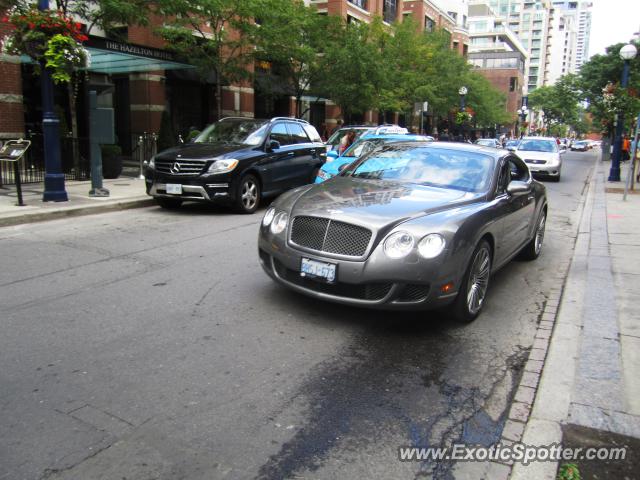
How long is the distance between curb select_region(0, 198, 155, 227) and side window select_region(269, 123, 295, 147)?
287 centimetres

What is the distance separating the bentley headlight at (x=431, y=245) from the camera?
14.5ft

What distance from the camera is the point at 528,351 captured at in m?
4.57

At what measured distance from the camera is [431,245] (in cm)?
446

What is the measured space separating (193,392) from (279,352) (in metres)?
0.85

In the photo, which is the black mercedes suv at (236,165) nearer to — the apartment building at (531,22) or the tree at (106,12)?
the tree at (106,12)

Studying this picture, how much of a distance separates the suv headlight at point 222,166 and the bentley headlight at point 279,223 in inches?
195

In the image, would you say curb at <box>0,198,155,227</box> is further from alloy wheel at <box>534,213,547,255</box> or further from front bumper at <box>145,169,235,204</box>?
alloy wheel at <box>534,213,547,255</box>

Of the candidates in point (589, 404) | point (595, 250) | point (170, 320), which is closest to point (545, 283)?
point (595, 250)

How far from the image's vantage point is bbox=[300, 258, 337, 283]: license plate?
180 inches

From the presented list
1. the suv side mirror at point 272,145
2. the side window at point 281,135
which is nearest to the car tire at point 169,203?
the suv side mirror at point 272,145

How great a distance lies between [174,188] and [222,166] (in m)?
0.96

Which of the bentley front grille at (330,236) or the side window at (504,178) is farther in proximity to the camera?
the side window at (504,178)

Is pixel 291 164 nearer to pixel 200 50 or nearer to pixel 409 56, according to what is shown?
pixel 200 50

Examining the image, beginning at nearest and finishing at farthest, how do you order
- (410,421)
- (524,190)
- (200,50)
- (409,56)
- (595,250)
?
(410,421) → (524,190) → (595,250) → (200,50) → (409,56)
